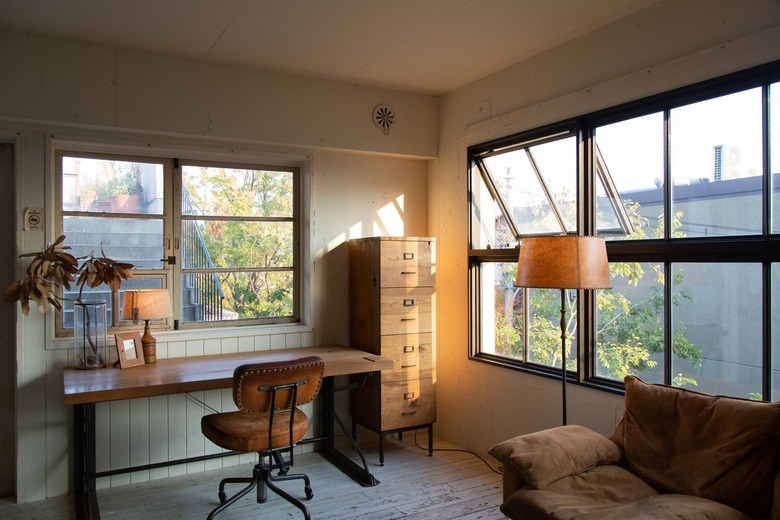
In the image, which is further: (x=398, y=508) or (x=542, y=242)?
(x=398, y=508)

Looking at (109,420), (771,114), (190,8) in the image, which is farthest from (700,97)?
(109,420)

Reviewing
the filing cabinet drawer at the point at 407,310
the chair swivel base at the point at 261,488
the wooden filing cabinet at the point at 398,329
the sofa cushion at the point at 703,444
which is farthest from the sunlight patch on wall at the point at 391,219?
the sofa cushion at the point at 703,444

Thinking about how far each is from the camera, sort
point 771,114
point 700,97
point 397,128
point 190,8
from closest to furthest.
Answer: point 771,114, point 700,97, point 190,8, point 397,128

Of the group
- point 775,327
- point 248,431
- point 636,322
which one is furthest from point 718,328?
point 248,431

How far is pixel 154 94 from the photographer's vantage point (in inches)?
140

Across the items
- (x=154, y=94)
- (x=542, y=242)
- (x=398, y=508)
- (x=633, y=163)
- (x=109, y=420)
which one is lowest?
(x=398, y=508)

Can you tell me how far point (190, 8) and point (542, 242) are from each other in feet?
7.18

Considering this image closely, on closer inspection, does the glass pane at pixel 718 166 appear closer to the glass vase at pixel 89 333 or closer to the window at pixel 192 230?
the window at pixel 192 230

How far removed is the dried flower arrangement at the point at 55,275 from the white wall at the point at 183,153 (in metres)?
0.19

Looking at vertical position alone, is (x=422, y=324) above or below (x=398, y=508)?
above

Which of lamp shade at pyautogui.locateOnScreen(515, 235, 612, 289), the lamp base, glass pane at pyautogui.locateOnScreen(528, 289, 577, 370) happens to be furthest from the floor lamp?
the lamp base

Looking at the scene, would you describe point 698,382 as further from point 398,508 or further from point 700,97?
point 398,508

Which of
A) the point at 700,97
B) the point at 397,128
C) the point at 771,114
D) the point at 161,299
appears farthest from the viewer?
the point at 397,128

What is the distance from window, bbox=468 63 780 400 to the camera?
2494 mm
